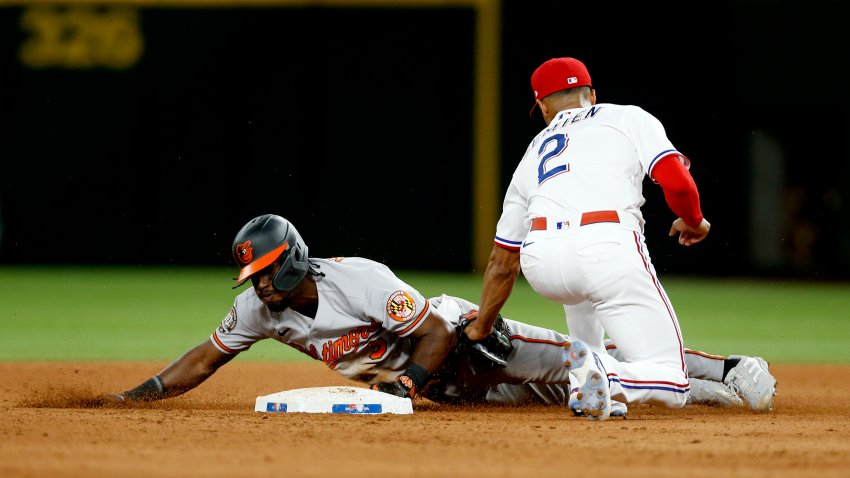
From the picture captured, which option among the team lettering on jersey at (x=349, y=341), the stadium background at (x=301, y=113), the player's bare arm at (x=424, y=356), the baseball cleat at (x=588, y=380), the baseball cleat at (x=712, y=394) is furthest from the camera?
the stadium background at (x=301, y=113)

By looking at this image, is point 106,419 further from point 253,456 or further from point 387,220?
point 387,220

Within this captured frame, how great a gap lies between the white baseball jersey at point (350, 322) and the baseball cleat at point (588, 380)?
0.80 metres

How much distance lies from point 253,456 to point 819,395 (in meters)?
3.65

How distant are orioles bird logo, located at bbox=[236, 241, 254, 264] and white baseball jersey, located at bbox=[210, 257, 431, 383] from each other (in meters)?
0.34

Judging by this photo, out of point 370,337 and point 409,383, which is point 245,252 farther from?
point 409,383

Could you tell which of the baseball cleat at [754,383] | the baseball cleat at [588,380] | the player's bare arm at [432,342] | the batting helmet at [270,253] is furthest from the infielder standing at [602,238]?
the batting helmet at [270,253]

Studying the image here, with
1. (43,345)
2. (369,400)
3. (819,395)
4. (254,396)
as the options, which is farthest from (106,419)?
(43,345)

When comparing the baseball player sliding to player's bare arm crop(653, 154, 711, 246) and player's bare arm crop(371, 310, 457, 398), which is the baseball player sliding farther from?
player's bare arm crop(653, 154, 711, 246)

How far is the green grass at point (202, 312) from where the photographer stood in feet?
28.9

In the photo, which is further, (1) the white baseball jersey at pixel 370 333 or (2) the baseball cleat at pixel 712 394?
(2) the baseball cleat at pixel 712 394

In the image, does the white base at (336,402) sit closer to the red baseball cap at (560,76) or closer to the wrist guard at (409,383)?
the wrist guard at (409,383)

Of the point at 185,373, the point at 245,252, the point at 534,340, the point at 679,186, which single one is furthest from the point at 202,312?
the point at 679,186

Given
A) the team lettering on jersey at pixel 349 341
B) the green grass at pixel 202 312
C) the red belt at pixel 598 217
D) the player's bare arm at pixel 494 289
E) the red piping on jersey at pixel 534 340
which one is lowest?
the green grass at pixel 202 312

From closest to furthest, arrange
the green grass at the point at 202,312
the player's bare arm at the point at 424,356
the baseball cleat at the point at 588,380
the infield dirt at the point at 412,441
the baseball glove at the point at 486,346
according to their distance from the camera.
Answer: the infield dirt at the point at 412,441 < the baseball cleat at the point at 588,380 < the player's bare arm at the point at 424,356 < the baseball glove at the point at 486,346 < the green grass at the point at 202,312
